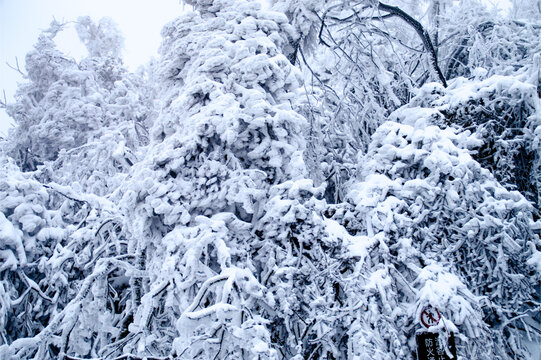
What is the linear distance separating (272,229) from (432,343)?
1.54 metres

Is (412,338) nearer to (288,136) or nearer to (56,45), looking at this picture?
(288,136)

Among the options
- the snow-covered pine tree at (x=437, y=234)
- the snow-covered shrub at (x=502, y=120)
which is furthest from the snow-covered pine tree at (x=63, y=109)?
the snow-covered shrub at (x=502, y=120)

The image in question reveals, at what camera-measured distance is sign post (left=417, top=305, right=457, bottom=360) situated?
2.68m

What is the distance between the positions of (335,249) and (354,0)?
399cm

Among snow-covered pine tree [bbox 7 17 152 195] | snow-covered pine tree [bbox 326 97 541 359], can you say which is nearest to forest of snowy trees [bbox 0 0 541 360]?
snow-covered pine tree [bbox 326 97 541 359]

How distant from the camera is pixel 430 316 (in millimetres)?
2811

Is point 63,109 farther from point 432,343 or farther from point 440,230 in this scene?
point 432,343

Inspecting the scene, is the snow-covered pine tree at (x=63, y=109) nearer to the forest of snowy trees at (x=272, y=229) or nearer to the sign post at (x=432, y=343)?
the forest of snowy trees at (x=272, y=229)

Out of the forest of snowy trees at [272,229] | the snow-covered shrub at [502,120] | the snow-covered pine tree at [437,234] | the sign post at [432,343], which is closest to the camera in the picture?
the sign post at [432,343]

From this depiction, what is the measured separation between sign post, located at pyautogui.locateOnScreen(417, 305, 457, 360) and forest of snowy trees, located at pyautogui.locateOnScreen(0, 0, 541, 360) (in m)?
0.06

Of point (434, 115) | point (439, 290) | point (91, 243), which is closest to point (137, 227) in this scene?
point (91, 243)

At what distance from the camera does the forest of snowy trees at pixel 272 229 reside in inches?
112

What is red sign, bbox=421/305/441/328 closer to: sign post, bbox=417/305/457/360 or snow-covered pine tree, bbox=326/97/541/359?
sign post, bbox=417/305/457/360

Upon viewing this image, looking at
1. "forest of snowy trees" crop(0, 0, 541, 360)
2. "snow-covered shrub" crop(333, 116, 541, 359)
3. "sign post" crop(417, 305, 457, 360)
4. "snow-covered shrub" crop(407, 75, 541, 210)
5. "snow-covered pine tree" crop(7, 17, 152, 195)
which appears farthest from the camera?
"snow-covered pine tree" crop(7, 17, 152, 195)
